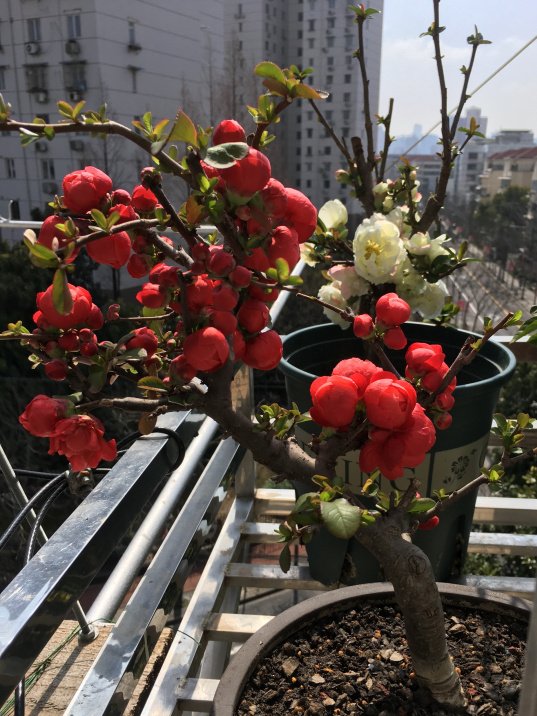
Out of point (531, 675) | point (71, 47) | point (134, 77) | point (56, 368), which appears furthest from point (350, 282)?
point (134, 77)

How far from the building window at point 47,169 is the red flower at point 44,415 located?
363 inches

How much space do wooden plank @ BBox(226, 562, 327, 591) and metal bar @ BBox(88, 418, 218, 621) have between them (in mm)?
180

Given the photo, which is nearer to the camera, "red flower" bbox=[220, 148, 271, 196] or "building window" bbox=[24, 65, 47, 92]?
"red flower" bbox=[220, 148, 271, 196]

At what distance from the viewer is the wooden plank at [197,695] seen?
0.69 m

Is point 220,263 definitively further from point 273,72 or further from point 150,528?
point 150,528

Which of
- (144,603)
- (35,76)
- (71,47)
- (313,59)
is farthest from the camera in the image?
(313,59)

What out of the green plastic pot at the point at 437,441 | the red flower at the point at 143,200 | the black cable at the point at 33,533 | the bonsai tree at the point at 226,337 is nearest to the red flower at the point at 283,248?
the bonsai tree at the point at 226,337

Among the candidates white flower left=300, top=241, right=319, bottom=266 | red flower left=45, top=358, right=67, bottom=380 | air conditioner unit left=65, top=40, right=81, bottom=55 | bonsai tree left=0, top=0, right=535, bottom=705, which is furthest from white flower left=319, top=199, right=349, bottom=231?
air conditioner unit left=65, top=40, right=81, bottom=55

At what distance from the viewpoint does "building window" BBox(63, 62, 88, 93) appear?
8453 millimetres

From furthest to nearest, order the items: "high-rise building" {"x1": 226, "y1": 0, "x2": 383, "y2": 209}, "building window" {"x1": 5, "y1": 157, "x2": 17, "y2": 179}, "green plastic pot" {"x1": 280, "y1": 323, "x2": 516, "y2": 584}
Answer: "high-rise building" {"x1": 226, "y1": 0, "x2": 383, "y2": 209} → "building window" {"x1": 5, "y1": 157, "x2": 17, "y2": 179} → "green plastic pot" {"x1": 280, "y1": 323, "x2": 516, "y2": 584}

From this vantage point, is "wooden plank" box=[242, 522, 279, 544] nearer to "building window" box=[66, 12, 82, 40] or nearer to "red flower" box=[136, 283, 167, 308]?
"red flower" box=[136, 283, 167, 308]

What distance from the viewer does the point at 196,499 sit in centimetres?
87

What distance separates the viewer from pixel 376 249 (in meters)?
0.73

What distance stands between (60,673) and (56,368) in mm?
849
